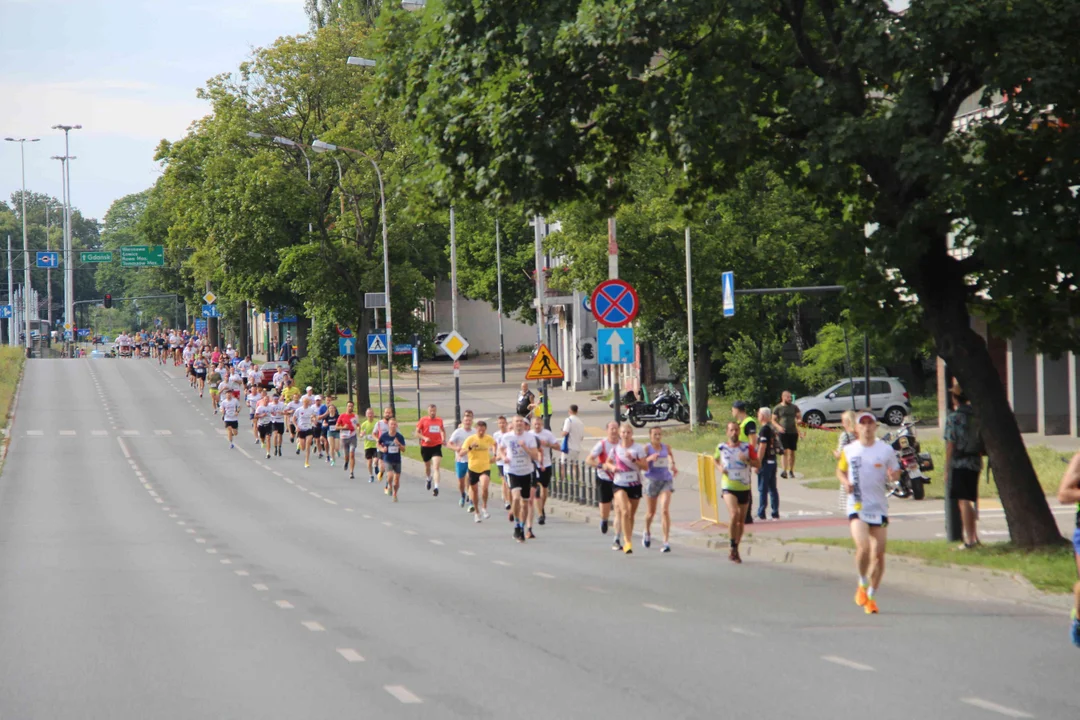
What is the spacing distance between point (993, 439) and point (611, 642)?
19.3 ft

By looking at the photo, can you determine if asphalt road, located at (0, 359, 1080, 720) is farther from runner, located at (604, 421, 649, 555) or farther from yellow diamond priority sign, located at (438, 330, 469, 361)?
yellow diamond priority sign, located at (438, 330, 469, 361)

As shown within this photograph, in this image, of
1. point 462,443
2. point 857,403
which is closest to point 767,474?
point 462,443

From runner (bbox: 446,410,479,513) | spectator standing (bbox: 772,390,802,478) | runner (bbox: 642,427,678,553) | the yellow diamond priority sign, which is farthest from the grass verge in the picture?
the yellow diamond priority sign

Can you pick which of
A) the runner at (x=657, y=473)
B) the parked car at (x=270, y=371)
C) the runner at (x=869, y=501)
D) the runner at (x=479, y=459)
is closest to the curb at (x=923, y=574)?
the runner at (x=657, y=473)

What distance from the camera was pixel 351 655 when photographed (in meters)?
10.7

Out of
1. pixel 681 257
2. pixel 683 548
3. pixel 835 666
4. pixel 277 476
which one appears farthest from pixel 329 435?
pixel 835 666

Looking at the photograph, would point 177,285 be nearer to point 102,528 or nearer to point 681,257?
point 681,257

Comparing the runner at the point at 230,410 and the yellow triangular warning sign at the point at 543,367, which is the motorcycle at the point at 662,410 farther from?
the yellow triangular warning sign at the point at 543,367

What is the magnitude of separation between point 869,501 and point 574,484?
13.1m

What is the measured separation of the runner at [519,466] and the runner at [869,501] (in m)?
7.61

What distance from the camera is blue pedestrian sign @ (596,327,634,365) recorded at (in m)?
20.9

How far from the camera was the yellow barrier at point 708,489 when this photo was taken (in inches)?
790

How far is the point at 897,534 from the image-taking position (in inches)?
707

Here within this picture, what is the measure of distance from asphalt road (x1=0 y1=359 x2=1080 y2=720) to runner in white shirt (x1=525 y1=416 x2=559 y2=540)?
0.56 metres
